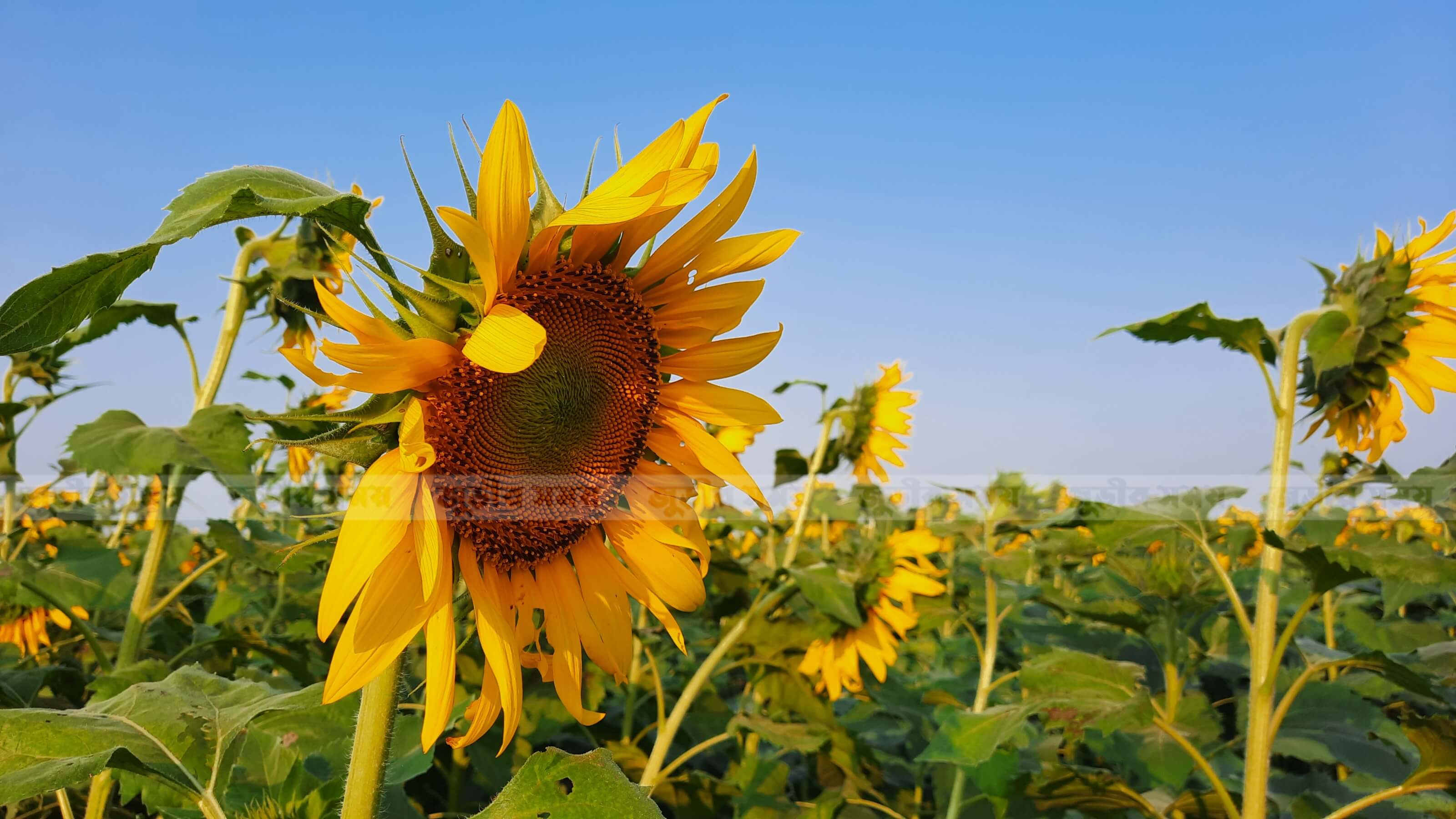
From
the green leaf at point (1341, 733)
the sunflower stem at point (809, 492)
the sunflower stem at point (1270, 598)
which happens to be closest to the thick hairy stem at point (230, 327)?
the sunflower stem at point (809, 492)

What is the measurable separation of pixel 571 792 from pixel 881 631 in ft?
8.60

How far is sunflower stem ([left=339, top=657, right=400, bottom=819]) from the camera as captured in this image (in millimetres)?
1058

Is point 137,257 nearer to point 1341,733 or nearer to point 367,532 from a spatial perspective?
point 367,532

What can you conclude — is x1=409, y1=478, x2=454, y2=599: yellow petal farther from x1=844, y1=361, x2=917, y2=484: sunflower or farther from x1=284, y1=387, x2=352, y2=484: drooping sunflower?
x1=844, y1=361, x2=917, y2=484: sunflower

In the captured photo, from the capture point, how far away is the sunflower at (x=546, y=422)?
3.40 ft

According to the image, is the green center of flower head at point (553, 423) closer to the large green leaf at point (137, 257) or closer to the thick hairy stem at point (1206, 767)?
the large green leaf at point (137, 257)

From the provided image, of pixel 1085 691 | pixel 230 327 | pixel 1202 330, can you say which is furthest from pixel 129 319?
pixel 1202 330

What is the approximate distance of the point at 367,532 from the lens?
39.5 inches

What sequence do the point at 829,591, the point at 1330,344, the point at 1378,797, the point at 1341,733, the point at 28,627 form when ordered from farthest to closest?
the point at 28,627
the point at 1341,733
the point at 829,591
the point at 1330,344
the point at 1378,797

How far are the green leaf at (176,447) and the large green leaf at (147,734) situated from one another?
83cm

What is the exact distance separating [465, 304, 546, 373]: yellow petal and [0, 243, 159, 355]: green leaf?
0.34 metres

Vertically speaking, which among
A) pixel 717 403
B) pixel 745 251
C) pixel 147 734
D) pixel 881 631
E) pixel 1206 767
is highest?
pixel 745 251

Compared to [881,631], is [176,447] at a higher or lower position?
higher

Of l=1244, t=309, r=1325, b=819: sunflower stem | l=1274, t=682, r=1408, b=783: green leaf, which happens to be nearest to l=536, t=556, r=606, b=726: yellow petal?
l=1244, t=309, r=1325, b=819: sunflower stem
